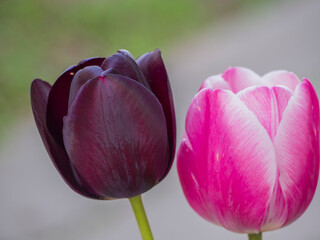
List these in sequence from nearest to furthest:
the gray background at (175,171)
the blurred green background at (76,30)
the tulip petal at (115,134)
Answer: the tulip petal at (115,134)
the gray background at (175,171)
the blurred green background at (76,30)

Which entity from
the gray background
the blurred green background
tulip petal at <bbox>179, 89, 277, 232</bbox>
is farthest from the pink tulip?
the blurred green background

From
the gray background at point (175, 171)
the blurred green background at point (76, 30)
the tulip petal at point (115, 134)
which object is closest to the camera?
the tulip petal at point (115, 134)

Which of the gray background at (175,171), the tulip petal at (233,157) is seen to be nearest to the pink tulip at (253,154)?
the tulip petal at (233,157)

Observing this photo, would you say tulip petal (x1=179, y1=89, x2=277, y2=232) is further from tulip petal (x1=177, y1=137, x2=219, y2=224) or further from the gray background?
the gray background

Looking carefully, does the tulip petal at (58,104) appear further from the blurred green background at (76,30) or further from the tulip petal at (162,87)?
the blurred green background at (76,30)

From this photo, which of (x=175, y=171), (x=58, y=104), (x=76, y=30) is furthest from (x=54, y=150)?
(x=76, y=30)

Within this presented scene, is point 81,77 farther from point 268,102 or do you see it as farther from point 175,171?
point 175,171

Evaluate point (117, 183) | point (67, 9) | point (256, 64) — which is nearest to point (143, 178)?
point (117, 183)
